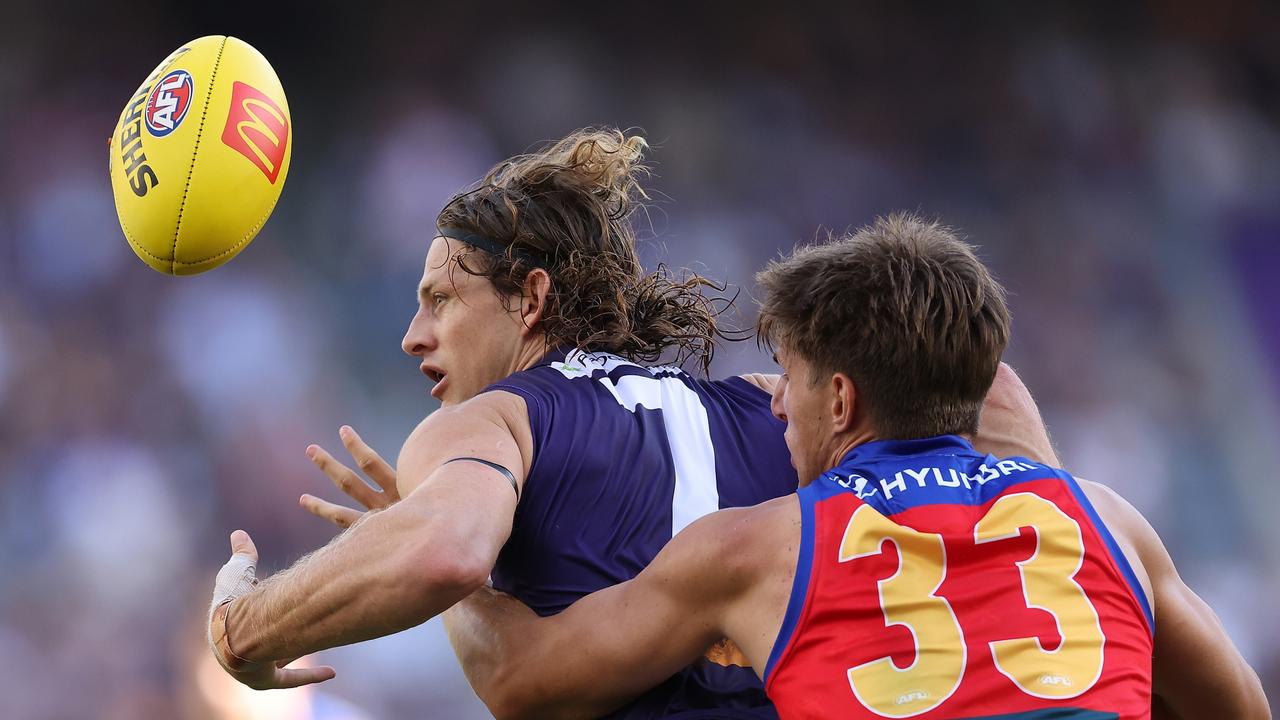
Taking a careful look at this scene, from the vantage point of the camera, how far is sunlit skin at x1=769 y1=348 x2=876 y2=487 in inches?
94.2

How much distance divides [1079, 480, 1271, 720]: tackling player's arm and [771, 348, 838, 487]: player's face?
51 cm

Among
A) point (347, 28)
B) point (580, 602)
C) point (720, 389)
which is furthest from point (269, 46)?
point (580, 602)

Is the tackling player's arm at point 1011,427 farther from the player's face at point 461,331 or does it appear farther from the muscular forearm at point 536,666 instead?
the player's face at point 461,331

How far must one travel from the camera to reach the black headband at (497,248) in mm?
3477

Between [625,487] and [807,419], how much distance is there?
0.50m

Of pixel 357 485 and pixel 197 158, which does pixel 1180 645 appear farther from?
pixel 197 158

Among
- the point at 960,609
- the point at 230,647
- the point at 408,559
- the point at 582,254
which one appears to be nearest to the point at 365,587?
the point at 408,559

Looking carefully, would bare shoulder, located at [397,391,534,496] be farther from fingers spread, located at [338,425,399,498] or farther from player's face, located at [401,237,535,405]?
player's face, located at [401,237,535,405]

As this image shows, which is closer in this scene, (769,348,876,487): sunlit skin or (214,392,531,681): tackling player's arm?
(214,392,531,681): tackling player's arm

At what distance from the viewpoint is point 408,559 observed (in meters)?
2.16

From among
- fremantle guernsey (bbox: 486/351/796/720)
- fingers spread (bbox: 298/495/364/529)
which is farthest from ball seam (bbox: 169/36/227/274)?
fremantle guernsey (bbox: 486/351/796/720)

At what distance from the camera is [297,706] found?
7199 millimetres

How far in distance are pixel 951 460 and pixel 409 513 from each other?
1.04 m

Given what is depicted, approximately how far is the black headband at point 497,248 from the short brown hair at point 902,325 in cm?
112
